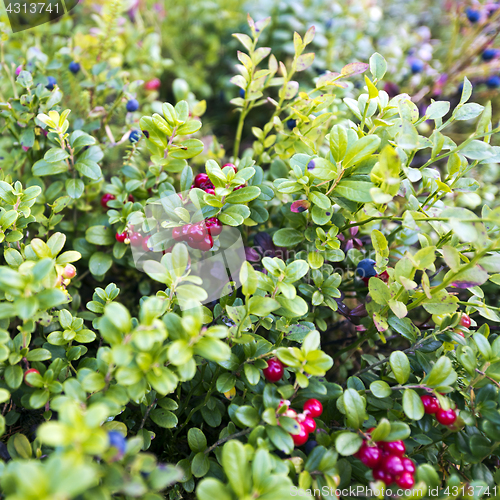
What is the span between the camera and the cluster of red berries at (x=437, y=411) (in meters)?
0.79

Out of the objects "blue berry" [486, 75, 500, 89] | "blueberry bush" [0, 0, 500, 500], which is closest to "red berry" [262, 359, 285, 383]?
"blueberry bush" [0, 0, 500, 500]

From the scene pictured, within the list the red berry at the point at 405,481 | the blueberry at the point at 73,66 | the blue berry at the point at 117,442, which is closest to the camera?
the blue berry at the point at 117,442

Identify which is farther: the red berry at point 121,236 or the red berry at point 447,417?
the red berry at point 121,236

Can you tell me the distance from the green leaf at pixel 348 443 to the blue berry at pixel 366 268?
1.46ft

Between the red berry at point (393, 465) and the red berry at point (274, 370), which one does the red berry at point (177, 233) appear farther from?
the red berry at point (393, 465)

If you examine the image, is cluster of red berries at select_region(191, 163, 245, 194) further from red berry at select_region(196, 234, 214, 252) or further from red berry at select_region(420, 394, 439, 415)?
red berry at select_region(420, 394, 439, 415)

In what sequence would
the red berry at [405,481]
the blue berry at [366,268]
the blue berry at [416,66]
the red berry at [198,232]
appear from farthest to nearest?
the blue berry at [416,66] < the blue berry at [366,268] < the red berry at [198,232] < the red berry at [405,481]

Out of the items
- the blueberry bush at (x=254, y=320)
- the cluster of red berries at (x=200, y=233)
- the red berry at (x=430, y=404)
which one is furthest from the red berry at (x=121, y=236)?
the red berry at (x=430, y=404)

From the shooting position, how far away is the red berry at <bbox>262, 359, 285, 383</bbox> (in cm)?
85

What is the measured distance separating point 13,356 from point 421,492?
0.84 meters

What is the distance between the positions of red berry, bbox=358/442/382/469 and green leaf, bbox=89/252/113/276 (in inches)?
32.8

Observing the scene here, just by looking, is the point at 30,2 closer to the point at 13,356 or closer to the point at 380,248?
the point at 13,356

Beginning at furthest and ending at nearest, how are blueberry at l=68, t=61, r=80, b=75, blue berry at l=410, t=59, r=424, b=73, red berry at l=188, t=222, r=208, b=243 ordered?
blue berry at l=410, t=59, r=424, b=73
blueberry at l=68, t=61, r=80, b=75
red berry at l=188, t=222, r=208, b=243

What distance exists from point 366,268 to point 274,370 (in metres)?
0.42
